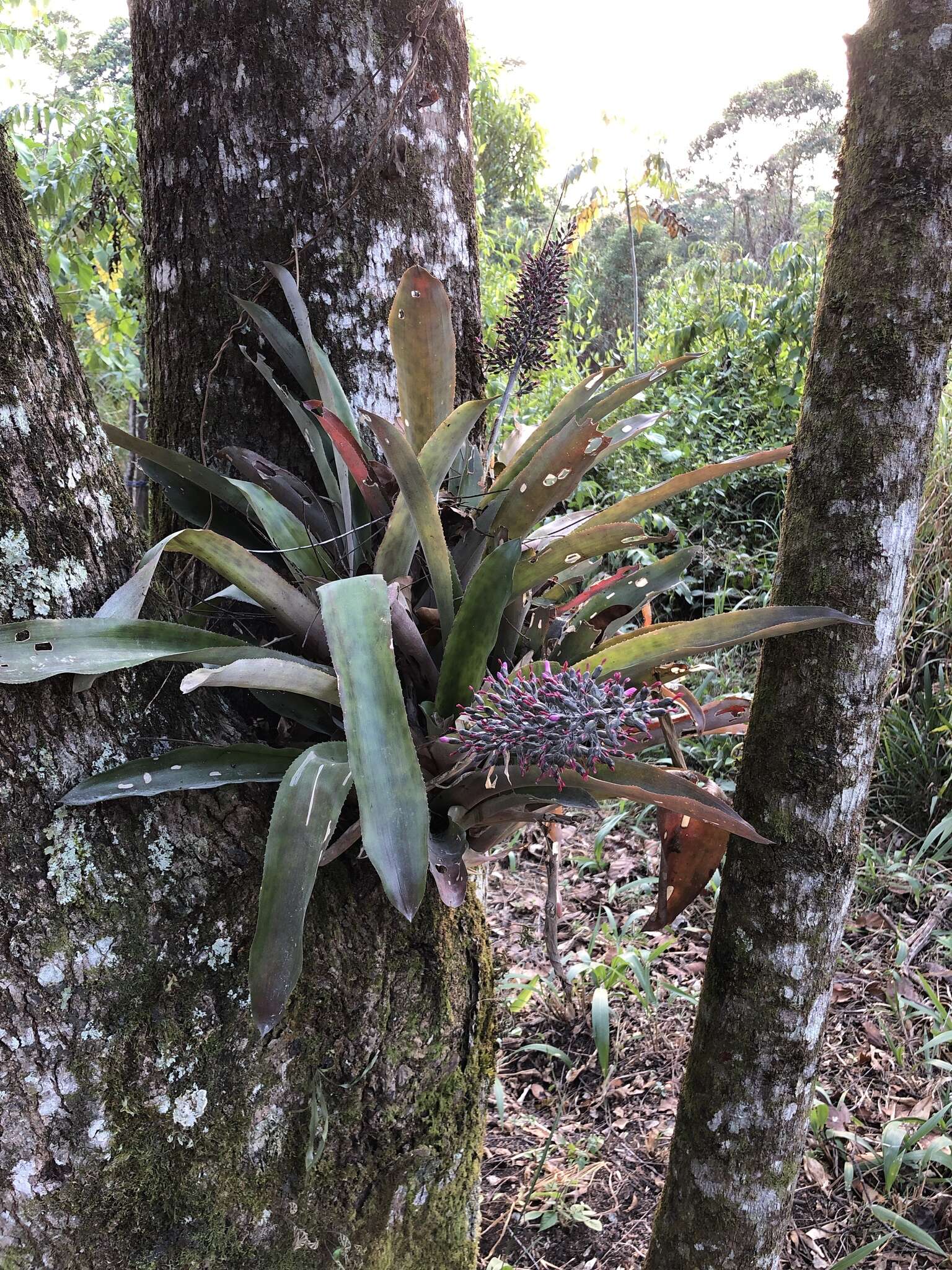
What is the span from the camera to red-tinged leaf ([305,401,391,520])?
0.98 meters

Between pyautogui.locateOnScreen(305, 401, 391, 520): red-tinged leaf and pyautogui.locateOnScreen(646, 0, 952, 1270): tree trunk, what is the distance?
533mm

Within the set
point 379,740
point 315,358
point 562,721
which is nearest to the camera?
point 562,721

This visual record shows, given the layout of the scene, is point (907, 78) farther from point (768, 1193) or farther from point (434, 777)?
point (768, 1193)

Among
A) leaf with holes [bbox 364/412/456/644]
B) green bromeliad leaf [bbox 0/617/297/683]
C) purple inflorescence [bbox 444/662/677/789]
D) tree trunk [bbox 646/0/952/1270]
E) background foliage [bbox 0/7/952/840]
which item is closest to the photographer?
purple inflorescence [bbox 444/662/677/789]

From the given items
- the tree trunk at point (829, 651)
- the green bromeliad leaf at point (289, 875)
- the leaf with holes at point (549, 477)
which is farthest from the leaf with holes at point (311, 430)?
the tree trunk at point (829, 651)

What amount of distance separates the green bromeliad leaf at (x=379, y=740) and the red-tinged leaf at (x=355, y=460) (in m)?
0.25

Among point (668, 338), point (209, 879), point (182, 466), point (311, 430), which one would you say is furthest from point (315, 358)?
point (668, 338)

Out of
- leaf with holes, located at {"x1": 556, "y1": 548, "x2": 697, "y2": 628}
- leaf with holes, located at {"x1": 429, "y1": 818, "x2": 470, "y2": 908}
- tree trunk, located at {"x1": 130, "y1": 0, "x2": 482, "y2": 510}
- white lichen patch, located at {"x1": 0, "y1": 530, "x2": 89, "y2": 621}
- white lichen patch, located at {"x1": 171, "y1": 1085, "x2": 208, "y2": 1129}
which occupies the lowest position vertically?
white lichen patch, located at {"x1": 171, "y1": 1085, "x2": 208, "y2": 1129}

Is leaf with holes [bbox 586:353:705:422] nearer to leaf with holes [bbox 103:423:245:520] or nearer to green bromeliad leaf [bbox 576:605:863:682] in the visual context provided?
green bromeliad leaf [bbox 576:605:863:682]

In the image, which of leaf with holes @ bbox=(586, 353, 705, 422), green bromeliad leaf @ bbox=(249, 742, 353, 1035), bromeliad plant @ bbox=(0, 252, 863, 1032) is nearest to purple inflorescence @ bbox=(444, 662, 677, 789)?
bromeliad plant @ bbox=(0, 252, 863, 1032)

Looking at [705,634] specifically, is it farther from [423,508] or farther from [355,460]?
[355,460]

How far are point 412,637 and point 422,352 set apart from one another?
375 millimetres

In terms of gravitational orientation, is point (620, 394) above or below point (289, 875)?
above

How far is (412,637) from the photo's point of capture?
3.24 ft
